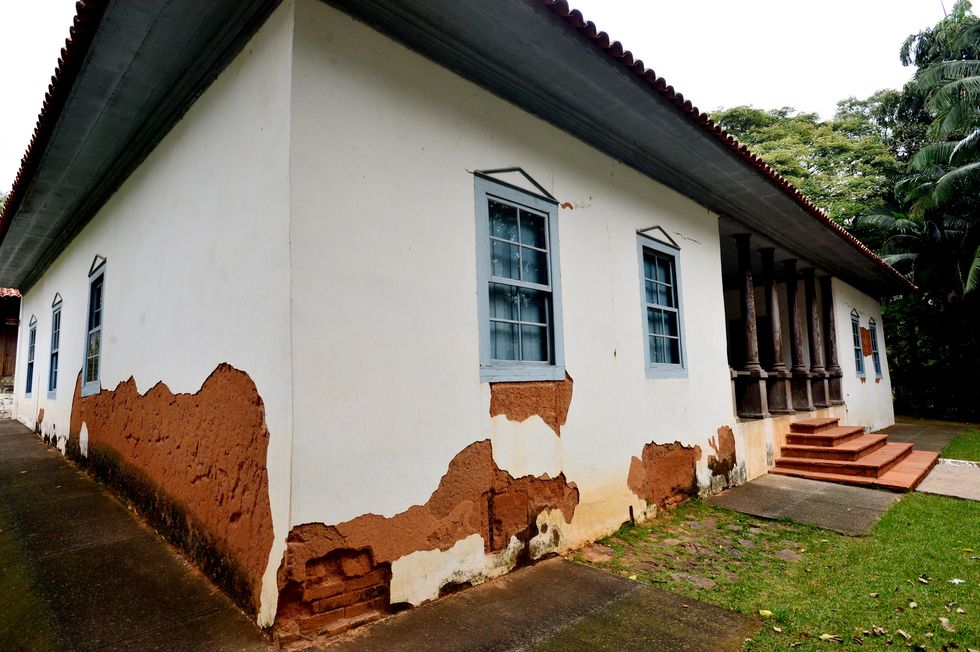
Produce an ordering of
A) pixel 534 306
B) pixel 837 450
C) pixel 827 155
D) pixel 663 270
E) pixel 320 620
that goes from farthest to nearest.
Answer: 1. pixel 827 155
2. pixel 837 450
3. pixel 663 270
4. pixel 534 306
5. pixel 320 620

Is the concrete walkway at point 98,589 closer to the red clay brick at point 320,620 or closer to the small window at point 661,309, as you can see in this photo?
the red clay brick at point 320,620

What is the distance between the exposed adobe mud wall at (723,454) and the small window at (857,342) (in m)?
7.42

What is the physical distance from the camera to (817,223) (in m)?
7.71

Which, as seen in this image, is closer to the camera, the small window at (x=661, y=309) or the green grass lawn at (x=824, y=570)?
the green grass lawn at (x=824, y=570)

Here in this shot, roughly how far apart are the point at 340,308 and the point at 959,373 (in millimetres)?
21237

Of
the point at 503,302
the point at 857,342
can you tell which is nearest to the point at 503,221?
the point at 503,302

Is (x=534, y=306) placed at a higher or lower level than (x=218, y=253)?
lower

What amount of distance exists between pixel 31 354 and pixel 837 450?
14631 millimetres

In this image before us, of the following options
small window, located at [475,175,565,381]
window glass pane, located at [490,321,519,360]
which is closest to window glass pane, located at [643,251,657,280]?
small window, located at [475,175,565,381]

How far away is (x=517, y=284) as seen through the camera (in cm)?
405

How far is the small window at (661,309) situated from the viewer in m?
5.48

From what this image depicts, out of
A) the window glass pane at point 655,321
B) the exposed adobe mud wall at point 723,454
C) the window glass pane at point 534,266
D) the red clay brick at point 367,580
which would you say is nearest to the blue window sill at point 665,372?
the window glass pane at point 655,321

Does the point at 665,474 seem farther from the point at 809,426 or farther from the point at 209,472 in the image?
the point at 209,472

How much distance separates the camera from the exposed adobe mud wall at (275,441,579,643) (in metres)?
2.61
